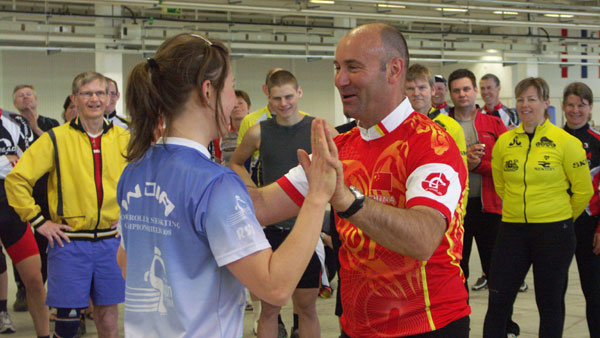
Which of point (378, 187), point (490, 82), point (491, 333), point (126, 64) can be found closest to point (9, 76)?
point (126, 64)

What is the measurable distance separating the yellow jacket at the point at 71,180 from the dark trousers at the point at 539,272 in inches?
88.2

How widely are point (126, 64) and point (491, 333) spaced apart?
53.1ft

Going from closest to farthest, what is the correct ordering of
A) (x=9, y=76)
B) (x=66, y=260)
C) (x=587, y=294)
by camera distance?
(x=66, y=260) < (x=587, y=294) < (x=9, y=76)

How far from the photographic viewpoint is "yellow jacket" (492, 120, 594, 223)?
13.3ft

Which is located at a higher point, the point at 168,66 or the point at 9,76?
the point at 9,76

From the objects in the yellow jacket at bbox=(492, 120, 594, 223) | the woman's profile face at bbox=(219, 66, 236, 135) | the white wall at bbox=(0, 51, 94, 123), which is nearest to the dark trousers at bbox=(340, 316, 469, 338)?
the woman's profile face at bbox=(219, 66, 236, 135)

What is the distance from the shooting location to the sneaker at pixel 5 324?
505cm

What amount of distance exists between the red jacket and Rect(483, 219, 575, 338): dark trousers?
128 cm

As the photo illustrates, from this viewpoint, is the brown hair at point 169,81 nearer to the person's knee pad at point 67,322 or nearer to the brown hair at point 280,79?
the person's knee pad at point 67,322

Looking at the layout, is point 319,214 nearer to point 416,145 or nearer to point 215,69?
point 215,69

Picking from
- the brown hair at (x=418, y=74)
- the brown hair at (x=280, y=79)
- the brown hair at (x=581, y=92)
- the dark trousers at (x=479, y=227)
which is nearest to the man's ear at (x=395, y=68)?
the brown hair at (x=418, y=74)

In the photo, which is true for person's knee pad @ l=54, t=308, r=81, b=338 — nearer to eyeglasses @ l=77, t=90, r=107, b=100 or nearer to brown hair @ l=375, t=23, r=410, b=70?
eyeglasses @ l=77, t=90, r=107, b=100

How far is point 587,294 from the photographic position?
427cm

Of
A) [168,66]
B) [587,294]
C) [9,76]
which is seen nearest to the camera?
[168,66]
